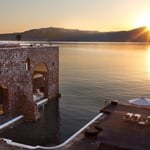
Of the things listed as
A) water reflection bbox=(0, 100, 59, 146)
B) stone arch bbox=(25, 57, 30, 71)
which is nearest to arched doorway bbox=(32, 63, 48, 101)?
stone arch bbox=(25, 57, 30, 71)

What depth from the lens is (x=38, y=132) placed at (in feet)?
77.9

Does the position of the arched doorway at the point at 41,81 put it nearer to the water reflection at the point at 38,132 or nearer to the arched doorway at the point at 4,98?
the water reflection at the point at 38,132

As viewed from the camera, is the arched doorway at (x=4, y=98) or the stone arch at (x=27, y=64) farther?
the stone arch at (x=27, y=64)

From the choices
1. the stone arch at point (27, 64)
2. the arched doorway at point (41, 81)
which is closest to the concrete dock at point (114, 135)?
the stone arch at point (27, 64)

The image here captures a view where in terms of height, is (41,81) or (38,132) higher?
(41,81)

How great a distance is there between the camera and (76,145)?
1625 cm

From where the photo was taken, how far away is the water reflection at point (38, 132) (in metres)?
22.0

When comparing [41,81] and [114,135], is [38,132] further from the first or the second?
[41,81]

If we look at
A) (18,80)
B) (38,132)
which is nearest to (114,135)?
(38,132)

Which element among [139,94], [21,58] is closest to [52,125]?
[21,58]

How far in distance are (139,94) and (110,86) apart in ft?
20.9

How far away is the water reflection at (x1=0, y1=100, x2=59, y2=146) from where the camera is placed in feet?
72.3

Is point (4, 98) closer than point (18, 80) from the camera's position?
Yes

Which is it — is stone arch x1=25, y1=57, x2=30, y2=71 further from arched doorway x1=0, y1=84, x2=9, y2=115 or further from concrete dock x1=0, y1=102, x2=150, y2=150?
concrete dock x1=0, y1=102, x2=150, y2=150
